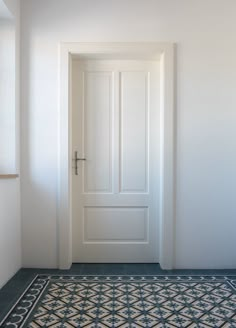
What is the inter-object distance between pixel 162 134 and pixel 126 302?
152 cm

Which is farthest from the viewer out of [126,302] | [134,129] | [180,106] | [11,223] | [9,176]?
[134,129]

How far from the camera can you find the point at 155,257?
3.16m

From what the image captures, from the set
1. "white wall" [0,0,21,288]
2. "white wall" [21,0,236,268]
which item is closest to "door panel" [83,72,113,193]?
"white wall" [21,0,236,268]

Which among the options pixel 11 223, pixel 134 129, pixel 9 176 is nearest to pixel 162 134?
pixel 134 129

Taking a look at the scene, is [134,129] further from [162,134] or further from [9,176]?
[9,176]

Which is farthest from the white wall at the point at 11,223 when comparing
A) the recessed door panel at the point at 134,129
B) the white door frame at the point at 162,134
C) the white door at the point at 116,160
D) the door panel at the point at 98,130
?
the recessed door panel at the point at 134,129

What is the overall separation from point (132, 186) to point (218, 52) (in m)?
1.51

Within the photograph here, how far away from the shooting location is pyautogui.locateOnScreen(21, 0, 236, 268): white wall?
2930mm

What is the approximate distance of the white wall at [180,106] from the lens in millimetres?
2930

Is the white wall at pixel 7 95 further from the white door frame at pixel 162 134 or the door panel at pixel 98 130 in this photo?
the door panel at pixel 98 130

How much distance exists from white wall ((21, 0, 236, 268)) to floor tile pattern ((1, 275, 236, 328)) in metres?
0.39

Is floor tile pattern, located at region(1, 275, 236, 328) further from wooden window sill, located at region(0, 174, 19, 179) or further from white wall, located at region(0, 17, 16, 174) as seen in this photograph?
white wall, located at region(0, 17, 16, 174)

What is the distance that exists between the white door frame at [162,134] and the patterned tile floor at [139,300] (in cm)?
28

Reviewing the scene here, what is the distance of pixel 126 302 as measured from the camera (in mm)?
2271
